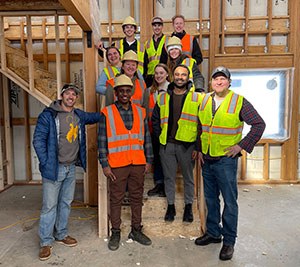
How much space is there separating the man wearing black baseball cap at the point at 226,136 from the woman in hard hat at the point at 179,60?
721 mm

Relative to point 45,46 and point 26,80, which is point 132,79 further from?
point 45,46

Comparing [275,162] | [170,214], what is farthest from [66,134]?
[275,162]

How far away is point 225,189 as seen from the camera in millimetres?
2938

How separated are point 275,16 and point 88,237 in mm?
5381

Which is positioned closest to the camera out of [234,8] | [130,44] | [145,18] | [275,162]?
[130,44]

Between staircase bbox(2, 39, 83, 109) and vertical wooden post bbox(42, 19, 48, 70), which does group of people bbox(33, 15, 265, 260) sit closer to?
staircase bbox(2, 39, 83, 109)

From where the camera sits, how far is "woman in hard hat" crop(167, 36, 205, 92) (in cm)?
362

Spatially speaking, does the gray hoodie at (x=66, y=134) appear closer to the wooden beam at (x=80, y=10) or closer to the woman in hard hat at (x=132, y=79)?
the woman in hard hat at (x=132, y=79)

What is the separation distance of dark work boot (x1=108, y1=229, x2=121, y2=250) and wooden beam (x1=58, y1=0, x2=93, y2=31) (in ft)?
8.05

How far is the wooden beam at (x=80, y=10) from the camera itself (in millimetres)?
2760

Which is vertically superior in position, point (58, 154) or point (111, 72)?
point (111, 72)

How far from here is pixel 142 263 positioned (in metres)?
2.96

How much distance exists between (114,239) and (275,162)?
419 centimetres

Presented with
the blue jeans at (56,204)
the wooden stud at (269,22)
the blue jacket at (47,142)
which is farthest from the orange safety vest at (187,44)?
the wooden stud at (269,22)
